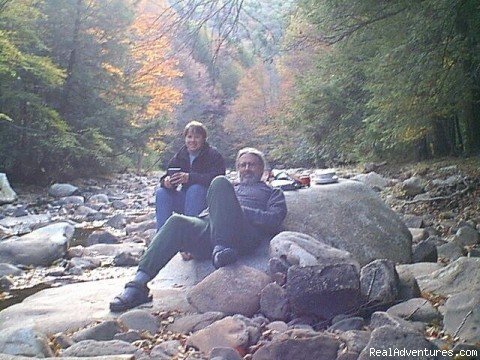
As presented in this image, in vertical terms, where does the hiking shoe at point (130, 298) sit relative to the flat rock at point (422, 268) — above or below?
above

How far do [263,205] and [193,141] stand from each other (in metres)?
0.85

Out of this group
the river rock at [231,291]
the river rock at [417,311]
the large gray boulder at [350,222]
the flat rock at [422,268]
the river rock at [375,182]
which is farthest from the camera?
the river rock at [375,182]

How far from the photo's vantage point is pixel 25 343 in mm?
2764

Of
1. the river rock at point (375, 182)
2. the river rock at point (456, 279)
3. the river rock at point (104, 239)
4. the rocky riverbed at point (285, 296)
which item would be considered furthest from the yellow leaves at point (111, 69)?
the river rock at point (456, 279)

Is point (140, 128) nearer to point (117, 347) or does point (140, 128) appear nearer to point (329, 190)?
point (329, 190)

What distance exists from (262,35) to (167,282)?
1.98 meters

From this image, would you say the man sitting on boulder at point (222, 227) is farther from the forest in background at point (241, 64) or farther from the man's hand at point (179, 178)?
the forest in background at point (241, 64)

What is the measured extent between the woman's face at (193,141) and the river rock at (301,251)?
1.22 meters

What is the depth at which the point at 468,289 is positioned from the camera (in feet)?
10.6

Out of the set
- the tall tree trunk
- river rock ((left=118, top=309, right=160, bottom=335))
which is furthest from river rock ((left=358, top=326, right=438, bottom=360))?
the tall tree trunk

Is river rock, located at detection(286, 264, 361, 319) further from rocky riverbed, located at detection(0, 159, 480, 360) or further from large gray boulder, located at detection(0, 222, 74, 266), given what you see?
large gray boulder, located at detection(0, 222, 74, 266)

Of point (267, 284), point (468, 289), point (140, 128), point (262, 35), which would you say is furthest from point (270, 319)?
point (140, 128)

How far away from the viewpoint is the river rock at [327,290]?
3084mm

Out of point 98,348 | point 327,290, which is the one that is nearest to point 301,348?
point 327,290
